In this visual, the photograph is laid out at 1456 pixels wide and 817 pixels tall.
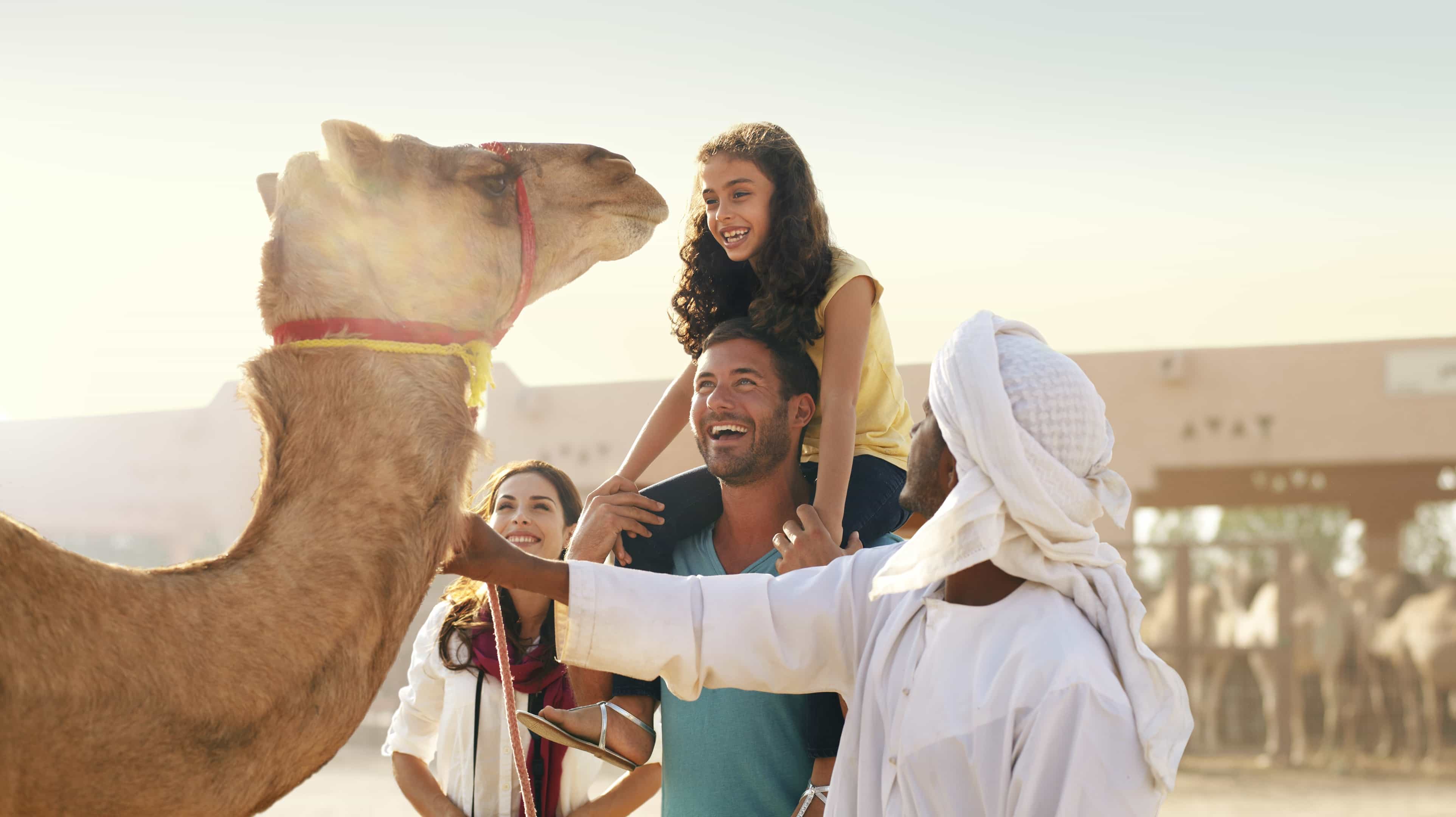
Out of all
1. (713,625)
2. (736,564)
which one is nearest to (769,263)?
(736,564)

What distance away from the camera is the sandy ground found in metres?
13.1

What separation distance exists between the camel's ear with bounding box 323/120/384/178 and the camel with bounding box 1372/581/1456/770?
54.6 ft

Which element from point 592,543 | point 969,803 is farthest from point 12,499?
point 969,803

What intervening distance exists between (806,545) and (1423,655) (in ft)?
51.0

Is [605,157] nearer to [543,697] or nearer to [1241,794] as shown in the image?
[543,697]

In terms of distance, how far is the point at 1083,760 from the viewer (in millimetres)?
2107

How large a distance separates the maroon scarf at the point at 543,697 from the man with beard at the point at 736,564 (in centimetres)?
63

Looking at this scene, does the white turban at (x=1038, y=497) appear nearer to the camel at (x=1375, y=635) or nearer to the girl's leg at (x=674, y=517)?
the girl's leg at (x=674, y=517)

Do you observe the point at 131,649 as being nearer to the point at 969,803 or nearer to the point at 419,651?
the point at 969,803

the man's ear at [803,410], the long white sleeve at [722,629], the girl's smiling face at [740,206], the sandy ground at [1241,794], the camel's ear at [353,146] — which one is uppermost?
the girl's smiling face at [740,206]

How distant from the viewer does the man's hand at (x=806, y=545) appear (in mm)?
3143

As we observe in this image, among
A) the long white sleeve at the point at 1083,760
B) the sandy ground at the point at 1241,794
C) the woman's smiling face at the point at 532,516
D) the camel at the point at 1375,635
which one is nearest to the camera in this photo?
the long white sleeve at the point at 1083,760

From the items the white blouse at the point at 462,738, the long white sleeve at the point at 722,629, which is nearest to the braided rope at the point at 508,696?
the long white sleeve at the point at 722,629

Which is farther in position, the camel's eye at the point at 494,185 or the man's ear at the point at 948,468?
the camel's eye at the point at 494,185
